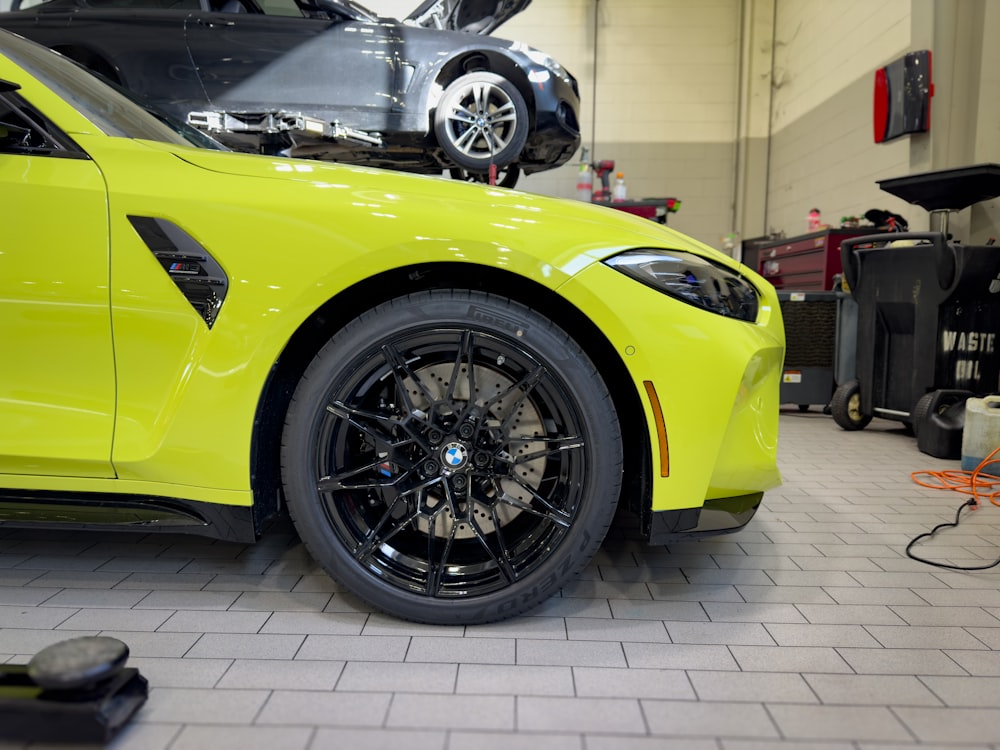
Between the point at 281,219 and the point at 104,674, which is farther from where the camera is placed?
the point at 281,219

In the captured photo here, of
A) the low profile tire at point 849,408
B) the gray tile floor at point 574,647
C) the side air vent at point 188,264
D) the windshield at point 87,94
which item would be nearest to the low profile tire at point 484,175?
the low profile tire at point 849,408

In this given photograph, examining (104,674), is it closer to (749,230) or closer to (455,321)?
(455,321)

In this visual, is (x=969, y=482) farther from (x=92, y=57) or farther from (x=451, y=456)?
(x=92, y=57)

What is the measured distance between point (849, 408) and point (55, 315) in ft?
13.5

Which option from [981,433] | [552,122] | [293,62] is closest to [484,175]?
[552,122]

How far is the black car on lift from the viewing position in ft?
12.2

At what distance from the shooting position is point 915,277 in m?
3.54

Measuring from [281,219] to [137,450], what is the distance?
22.5 inches

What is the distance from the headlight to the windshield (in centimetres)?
115

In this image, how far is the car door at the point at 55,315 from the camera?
1.29 meters

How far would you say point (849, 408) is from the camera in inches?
156

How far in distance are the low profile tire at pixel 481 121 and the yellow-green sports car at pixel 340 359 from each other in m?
2.85

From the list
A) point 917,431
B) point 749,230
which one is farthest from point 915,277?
point 749,230

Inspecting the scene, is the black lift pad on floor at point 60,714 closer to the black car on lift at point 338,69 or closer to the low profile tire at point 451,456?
the low profile tire at point 451,456
